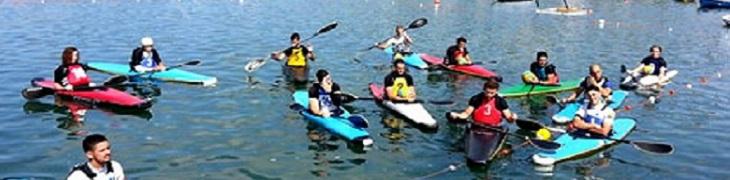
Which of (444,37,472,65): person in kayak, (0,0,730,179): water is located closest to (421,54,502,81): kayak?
(444,37,472,65): person in kayak

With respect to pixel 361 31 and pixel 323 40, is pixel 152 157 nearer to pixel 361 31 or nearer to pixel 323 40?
pixel 323 40

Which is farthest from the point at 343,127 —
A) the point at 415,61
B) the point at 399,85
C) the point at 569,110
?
the point at 415,61

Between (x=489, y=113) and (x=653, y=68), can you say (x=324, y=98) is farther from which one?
(x=653, y=68)

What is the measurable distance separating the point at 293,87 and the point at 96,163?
537 inches

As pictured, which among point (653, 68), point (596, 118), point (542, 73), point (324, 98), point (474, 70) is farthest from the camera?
point (474, 70)

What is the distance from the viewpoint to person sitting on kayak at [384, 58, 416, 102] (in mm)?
17125

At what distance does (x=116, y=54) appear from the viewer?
28.5 m

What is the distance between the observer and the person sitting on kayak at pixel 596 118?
14367 millimetres

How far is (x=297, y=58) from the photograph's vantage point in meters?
24.0

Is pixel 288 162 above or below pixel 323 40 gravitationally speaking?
below

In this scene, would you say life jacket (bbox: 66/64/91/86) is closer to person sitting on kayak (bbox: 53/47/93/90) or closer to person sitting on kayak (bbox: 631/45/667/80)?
person sitting on kayak (bbox: 53/47/93/90)

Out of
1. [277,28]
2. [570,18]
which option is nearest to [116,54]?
[277,28]

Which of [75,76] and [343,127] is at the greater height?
[75,76]

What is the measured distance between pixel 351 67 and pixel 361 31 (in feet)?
38.6
